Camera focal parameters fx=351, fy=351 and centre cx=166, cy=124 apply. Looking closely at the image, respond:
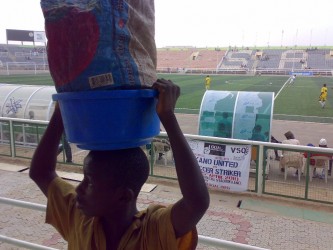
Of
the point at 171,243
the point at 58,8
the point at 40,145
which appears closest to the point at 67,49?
the point at 58,8

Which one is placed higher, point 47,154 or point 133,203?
point 47,154

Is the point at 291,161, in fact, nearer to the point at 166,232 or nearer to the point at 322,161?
the point at 322,161

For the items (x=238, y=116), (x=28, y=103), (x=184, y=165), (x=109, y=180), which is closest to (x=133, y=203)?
(x=109, y=180)

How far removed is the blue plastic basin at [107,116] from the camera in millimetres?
1239

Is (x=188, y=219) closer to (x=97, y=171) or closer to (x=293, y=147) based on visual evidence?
(x=97, y=171)

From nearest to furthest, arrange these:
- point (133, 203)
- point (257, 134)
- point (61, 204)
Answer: point (133, 203)
point (61, 204)
point (257, 134)

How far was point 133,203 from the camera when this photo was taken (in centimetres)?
153

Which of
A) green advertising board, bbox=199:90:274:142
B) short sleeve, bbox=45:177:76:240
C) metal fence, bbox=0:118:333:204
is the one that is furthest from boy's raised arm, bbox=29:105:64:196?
green advertising board, bbox=199:90:274:142

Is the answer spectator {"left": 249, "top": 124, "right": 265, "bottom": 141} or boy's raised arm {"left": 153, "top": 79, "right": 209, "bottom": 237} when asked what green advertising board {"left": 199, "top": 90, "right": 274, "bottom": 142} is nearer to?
spectator {"left": 249, "top": 124, "right": 265, "bottom": 141}

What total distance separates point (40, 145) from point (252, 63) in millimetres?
70074

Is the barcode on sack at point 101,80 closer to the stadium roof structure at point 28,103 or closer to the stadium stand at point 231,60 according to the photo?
the stadium roof structure at point 28,103

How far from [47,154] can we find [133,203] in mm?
553

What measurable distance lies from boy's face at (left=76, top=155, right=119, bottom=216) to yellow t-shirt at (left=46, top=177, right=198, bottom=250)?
4.5 inches

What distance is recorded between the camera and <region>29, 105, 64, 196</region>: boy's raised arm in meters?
1.76
